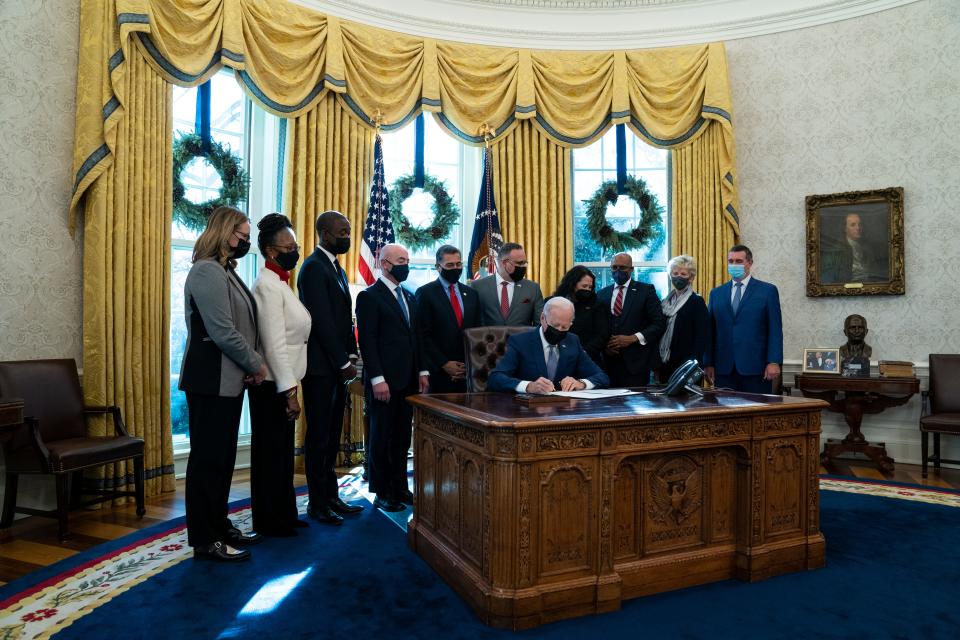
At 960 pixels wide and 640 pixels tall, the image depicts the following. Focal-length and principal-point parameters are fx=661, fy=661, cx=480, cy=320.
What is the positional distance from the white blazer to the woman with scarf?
9.22ft

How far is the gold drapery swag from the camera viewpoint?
14.6 feet

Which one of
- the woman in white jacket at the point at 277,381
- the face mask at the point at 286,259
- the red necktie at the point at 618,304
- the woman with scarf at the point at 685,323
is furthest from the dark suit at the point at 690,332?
the face mask at the point at 286,259

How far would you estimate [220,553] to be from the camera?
3.18 m

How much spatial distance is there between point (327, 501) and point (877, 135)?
5.77m

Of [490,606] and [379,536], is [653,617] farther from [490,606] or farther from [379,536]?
[379,536]

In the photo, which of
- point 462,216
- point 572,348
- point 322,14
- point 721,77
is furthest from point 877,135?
point 322,14

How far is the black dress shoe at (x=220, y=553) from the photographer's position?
10.4 ft

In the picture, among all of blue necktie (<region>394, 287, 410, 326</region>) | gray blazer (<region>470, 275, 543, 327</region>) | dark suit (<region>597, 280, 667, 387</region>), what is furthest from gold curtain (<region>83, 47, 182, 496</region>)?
dark suit (<region>597, 280, 667, 387</region>)

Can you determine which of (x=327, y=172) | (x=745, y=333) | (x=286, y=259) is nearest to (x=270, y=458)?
(x=286, y=259)

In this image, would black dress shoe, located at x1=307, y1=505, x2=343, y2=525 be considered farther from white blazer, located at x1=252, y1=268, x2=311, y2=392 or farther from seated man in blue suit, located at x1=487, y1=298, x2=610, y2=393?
seated man in blue suit, located at x1=487, y1=298, x2=610, y2=393

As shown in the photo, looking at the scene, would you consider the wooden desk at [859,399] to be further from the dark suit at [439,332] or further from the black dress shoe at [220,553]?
the black dress shoe at [220,553]

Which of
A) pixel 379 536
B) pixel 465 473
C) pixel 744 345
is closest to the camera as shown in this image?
pixel 465 473

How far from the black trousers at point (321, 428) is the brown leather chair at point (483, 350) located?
0.76 meters

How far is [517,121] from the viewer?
21.6ft
